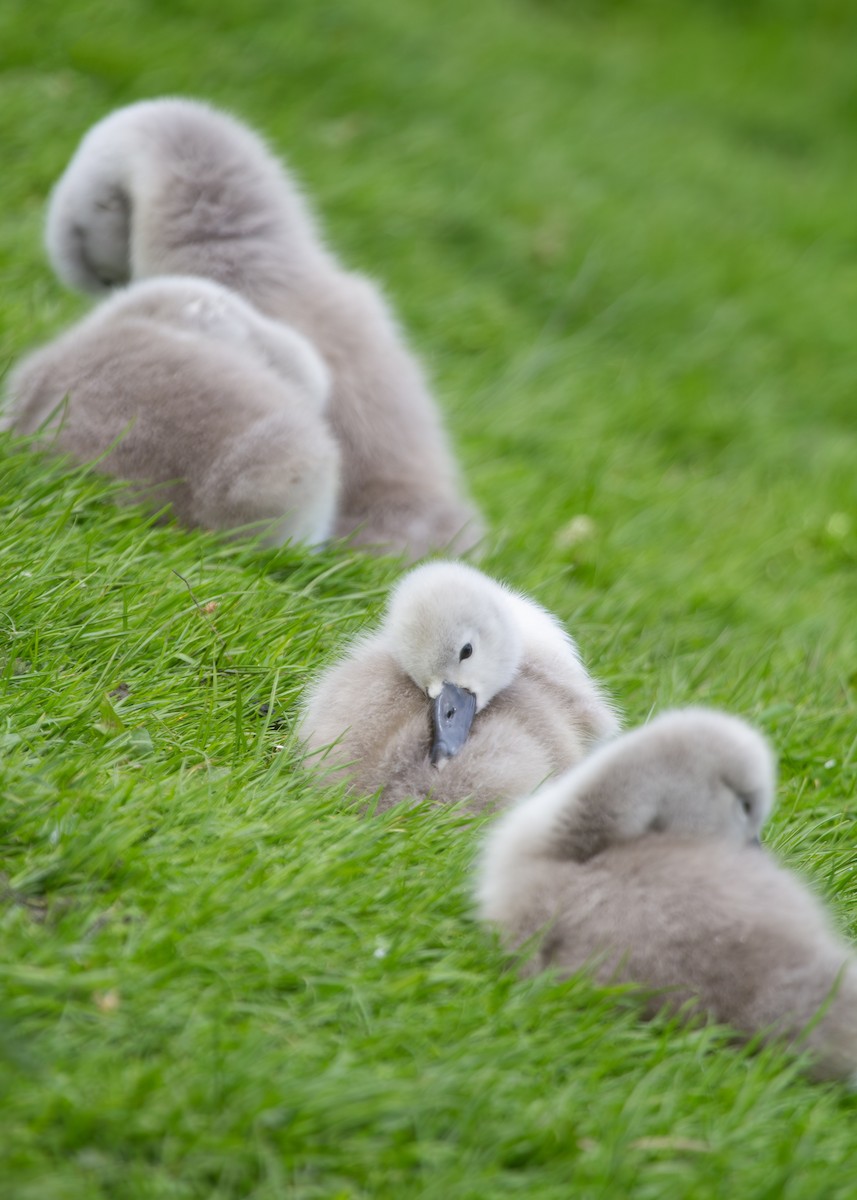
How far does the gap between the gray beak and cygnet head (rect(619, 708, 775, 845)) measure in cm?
51

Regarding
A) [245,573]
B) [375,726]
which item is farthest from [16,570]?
[375,726]

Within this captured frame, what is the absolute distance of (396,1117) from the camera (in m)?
2.63

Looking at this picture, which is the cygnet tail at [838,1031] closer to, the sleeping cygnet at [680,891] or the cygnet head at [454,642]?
the sleeping cygnet at [680,891]

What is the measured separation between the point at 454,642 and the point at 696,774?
2.63 ft

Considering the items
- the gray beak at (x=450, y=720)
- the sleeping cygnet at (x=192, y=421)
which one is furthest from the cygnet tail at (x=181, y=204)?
the gray beak at (x=450, y=720)

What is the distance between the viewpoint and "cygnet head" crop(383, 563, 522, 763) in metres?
3.69

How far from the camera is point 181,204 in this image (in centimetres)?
538

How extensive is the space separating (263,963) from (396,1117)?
1.45 feet

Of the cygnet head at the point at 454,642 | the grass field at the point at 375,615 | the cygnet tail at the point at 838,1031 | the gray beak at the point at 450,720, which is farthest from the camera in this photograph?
the cygnet head at the point at 454,642

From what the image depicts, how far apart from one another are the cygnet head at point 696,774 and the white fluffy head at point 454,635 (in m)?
0.62

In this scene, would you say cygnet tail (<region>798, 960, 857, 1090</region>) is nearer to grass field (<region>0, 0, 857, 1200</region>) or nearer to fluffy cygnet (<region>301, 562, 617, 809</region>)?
grass field (<region>0, 0, 857, 1200</region>)

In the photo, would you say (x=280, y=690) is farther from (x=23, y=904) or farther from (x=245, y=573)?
(x=23, y=904)

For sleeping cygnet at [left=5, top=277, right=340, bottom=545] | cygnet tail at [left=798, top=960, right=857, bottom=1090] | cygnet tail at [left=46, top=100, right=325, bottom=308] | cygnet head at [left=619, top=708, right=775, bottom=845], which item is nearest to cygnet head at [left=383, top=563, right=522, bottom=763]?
cygnet head at [left=619, top=708, right=775, bottom=845]

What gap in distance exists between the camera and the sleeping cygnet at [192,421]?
4.47 meters
